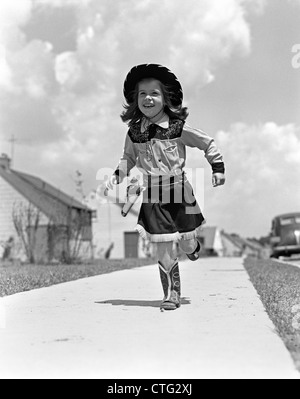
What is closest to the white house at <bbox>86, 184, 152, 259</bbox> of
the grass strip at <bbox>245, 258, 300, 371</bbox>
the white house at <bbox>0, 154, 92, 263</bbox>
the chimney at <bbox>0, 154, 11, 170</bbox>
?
the white house at <bbox>0, 154, 92, 263</bbox>

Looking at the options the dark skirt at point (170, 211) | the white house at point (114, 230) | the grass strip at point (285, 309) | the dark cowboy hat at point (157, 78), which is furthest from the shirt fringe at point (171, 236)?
the white house at point (114, 230)

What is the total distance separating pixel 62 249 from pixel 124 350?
1274cm

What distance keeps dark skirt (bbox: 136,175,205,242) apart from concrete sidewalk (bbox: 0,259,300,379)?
58 cm

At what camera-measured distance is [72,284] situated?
645cm

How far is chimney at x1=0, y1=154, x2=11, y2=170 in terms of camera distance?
30.0 metres

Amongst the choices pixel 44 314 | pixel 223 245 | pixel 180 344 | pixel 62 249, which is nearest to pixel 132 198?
pixel 44 314

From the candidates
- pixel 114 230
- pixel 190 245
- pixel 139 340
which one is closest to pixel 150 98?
pixel 190 245

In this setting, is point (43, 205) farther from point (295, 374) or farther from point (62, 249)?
point (295, 374)

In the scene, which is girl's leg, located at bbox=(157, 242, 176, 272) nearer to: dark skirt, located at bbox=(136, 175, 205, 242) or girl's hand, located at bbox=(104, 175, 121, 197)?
dark skirt, located at bbox=(136, 175, 205, 242)

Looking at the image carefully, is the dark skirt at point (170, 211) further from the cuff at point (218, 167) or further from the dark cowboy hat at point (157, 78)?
the dark cowboy hat at point (157, 78)

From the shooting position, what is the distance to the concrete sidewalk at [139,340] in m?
2.33

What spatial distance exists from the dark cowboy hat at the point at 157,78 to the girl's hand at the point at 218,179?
0.64 m

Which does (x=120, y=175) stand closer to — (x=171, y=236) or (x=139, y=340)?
(x=171, y=236)

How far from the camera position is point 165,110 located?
164 inches
